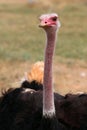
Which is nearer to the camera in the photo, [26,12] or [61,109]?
[61,109]

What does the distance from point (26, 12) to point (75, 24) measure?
320cm

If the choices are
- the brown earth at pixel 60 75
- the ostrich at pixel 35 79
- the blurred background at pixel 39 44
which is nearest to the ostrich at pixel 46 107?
the ostrich at pixel 35 79

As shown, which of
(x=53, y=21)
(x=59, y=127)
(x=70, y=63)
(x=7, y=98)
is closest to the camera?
(x=53, y=21)

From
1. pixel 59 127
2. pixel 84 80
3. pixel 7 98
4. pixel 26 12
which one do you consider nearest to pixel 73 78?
pixel 84 80

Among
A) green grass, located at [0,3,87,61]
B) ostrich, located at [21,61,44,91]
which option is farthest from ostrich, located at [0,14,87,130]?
green grass, located at [0,3,87,61]

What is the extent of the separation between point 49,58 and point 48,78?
0.15 metres

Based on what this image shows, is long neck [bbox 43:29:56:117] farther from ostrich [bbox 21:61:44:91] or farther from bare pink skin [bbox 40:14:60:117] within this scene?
ostrich [bbox 21:61:44:91]

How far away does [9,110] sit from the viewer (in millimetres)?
4902

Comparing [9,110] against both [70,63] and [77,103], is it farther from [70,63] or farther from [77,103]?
[70,63]

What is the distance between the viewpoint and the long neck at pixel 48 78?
13.5 feet

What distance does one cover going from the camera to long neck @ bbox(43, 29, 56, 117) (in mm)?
4117

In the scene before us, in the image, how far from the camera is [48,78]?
4180mm

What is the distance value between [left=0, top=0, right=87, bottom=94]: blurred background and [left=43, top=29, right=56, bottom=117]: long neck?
3506 millimetres

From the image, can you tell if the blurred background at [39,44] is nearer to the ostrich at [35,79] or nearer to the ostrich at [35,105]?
the ostrich at [35,79]
